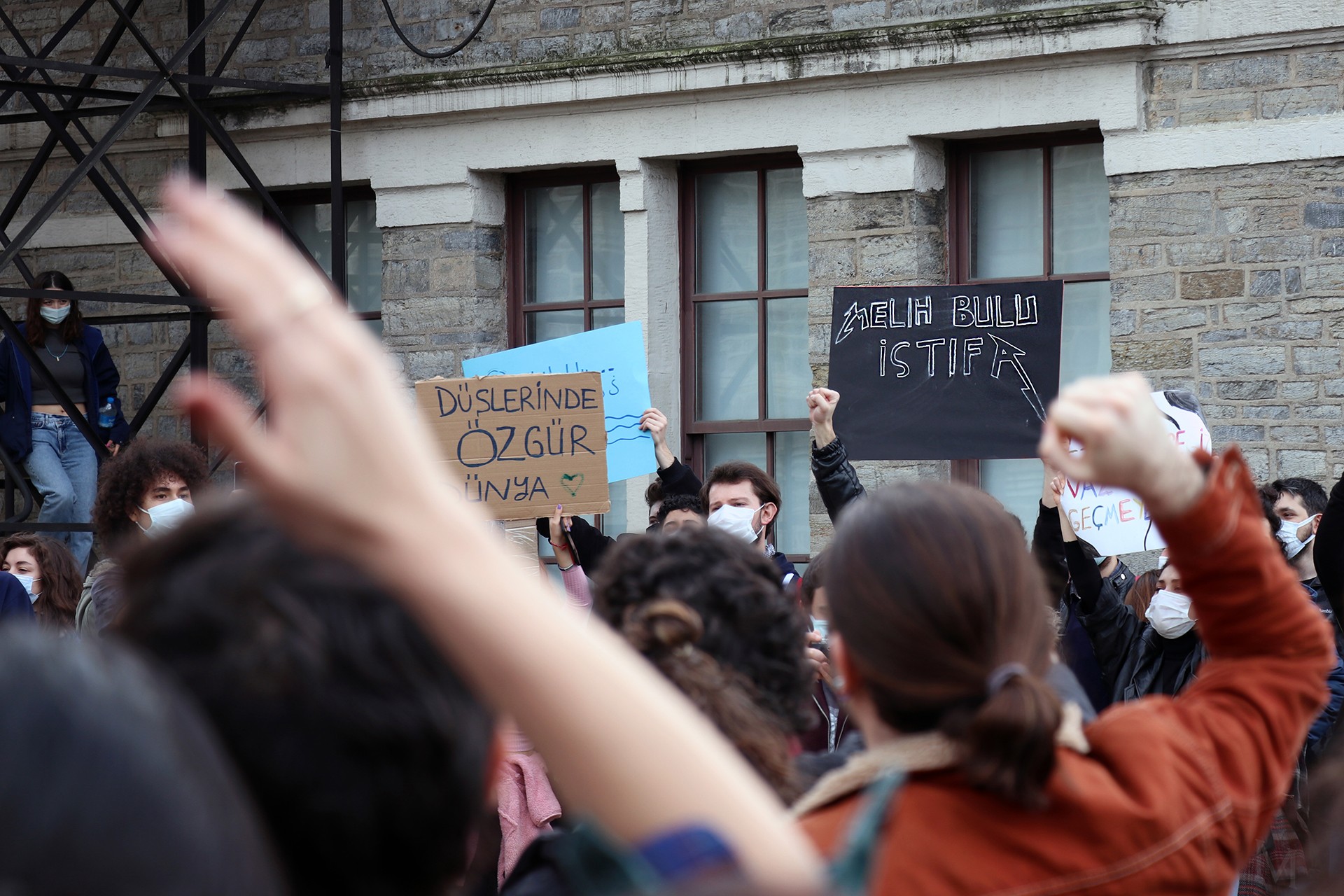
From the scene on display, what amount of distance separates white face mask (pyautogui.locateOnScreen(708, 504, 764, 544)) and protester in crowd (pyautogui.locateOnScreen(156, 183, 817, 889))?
4.33 meters

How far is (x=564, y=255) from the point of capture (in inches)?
340

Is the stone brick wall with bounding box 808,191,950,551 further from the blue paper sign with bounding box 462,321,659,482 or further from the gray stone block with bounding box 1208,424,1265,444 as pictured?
the blue paper sign with bounding box 462,321,659,482

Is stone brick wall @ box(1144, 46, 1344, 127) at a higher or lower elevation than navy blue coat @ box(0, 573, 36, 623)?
higher

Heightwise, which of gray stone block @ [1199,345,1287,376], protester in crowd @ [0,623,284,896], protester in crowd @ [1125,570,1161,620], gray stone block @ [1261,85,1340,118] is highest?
gray stone block @ [1261,85,1340,118]

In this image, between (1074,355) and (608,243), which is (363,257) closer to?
(608,243)

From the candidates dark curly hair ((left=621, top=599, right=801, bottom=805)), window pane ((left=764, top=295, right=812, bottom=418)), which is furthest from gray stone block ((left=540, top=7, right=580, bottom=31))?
dark curly hair ((left=621, top=599, right=801, bottom=805))

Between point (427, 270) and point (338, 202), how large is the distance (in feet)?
1.99

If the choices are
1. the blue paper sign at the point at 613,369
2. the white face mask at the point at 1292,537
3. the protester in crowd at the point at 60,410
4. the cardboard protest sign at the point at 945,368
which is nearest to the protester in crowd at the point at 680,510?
the blue paper sign at the point at 613,369

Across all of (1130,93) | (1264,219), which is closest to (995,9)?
(1130,93)

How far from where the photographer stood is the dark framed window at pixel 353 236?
352 inches

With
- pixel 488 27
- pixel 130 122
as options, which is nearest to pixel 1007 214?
pixel 488 27

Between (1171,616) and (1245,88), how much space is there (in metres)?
3.00

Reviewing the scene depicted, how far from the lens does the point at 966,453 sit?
6.20 m

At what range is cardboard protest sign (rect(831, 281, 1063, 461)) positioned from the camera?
20.4 ft
